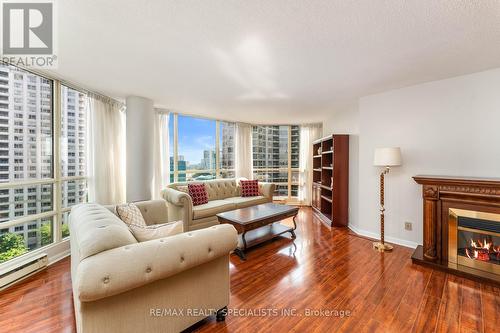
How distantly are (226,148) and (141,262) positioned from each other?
480 centimetres

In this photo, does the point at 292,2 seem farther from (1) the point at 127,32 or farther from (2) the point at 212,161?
(2) the point at 212,161

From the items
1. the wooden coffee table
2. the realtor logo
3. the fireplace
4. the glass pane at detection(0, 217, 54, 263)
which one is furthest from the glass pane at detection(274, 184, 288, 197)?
the realtor logo

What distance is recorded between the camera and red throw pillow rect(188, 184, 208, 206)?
13.2ft

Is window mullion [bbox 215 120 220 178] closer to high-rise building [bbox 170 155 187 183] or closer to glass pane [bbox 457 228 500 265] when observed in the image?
high-rise building [bbox 170 155 187 183]

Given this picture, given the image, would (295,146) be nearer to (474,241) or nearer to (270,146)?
(270,146)

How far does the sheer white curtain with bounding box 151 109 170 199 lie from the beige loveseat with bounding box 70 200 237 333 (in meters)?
2.74

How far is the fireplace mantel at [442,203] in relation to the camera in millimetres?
2373

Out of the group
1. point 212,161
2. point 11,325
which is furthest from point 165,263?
point 212,161

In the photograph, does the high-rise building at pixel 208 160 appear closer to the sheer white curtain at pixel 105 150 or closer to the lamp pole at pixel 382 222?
the sheer white curtain at pixel 105 150

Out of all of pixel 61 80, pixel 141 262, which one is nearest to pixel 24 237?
pixel 61 80

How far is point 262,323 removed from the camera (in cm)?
171

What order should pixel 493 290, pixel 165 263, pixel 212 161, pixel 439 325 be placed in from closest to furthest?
pixel 165 263
pixel 439 325
pixel 493 290
pixel 212 161

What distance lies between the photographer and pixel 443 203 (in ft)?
8.64

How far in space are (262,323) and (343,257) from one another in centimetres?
166
